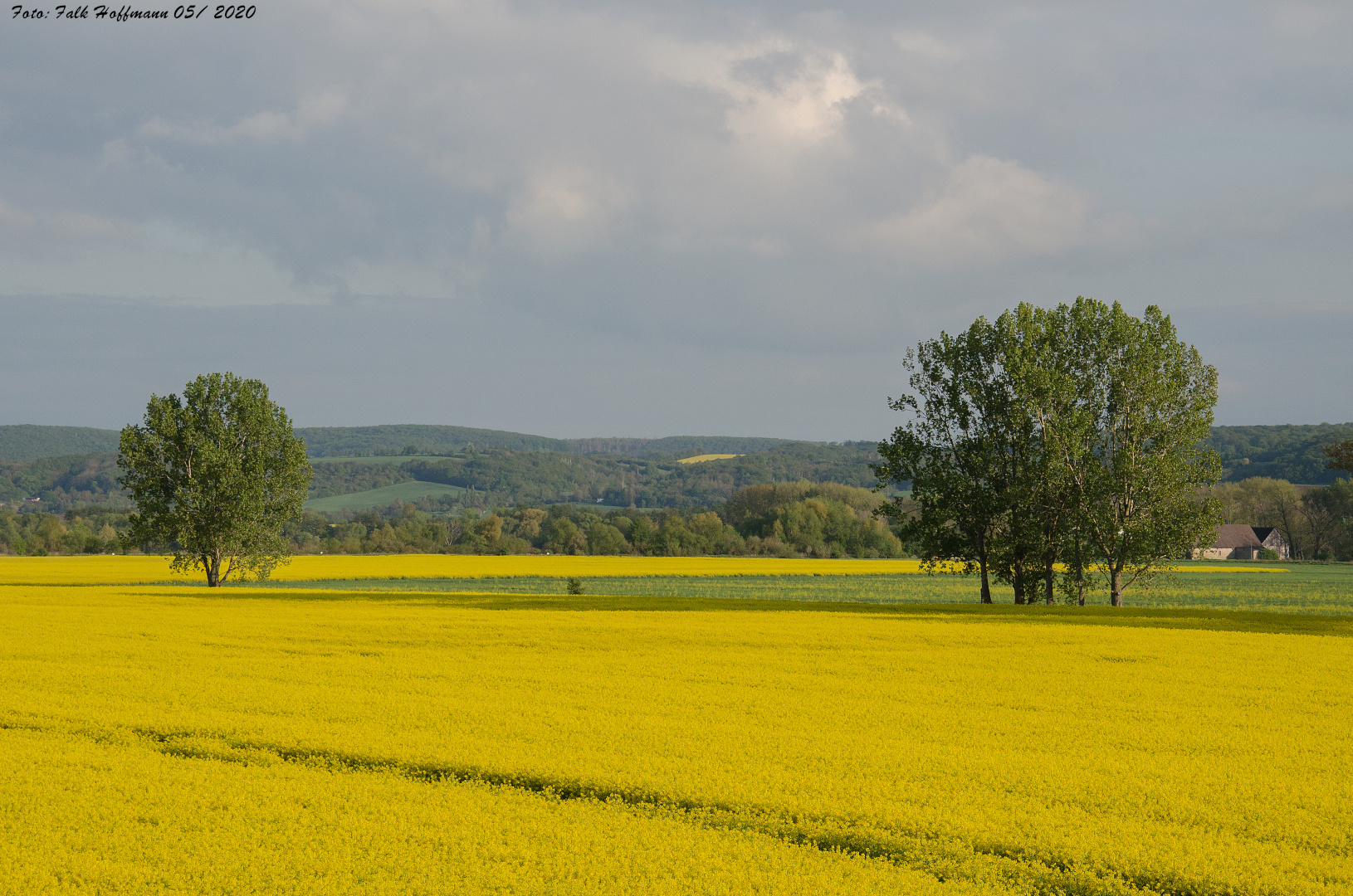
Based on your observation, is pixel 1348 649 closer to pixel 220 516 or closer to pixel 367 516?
pixel 220 516

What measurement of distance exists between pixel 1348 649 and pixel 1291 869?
2202cm

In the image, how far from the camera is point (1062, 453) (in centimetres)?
4309

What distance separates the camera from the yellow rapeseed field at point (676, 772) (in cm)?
902

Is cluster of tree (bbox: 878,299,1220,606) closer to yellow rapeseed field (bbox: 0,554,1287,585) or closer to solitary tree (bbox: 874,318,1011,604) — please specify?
solitary tree (bbox: 874,318,1011,604)

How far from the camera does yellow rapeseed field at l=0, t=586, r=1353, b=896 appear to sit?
9.02 m

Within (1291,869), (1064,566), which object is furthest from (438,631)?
(1064,566)

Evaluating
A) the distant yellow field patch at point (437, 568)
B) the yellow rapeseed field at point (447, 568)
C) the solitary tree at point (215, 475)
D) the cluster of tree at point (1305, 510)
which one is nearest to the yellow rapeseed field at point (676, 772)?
the solitary tree at point (215, 475)

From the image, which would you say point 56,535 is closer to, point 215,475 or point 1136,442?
point 215,475

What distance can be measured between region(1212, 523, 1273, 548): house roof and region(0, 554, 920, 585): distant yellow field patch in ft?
274

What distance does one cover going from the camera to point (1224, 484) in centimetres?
17700

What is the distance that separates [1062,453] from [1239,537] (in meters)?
151

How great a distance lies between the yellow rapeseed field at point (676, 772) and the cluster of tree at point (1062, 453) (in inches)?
744

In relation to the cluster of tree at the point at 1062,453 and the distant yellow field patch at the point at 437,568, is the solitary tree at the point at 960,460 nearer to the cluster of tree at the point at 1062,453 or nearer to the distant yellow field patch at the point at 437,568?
the cluster of tree at the point at 1062,453

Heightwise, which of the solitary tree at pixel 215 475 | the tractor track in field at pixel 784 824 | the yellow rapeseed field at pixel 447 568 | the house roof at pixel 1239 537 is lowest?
the house roof at pixel 1239 537
